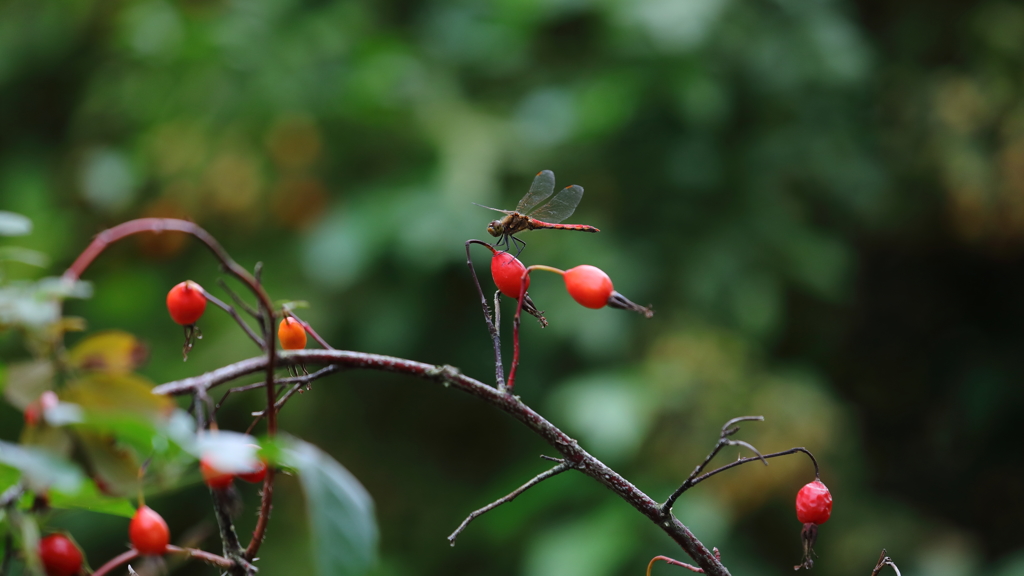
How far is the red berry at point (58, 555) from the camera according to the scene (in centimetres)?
32

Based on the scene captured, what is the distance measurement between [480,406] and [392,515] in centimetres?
39

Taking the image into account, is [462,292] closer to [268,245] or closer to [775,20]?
[268,245]

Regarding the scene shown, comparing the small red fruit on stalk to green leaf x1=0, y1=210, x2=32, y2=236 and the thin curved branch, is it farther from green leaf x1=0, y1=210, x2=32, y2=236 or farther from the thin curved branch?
green leaf x1=0, y1=210, x2=32, y2=236

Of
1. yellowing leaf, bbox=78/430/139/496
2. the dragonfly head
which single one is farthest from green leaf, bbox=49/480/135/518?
the dragonfly head

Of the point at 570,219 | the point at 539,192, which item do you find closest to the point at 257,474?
the point at 539,192

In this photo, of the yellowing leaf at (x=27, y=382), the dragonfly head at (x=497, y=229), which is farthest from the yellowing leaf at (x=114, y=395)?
the dragonfly head at (x=497, y=229)

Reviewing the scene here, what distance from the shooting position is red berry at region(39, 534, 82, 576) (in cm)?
32

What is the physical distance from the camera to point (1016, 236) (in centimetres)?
212

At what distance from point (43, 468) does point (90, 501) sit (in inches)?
3.7

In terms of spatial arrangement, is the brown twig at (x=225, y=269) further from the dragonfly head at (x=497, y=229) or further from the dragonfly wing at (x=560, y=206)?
the dragonfly wing at (x=560, y=206)

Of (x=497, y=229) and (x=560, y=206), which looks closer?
(x=497, y=229)

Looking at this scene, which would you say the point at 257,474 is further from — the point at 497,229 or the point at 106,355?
the point at 497,229

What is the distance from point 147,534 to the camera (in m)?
0.33

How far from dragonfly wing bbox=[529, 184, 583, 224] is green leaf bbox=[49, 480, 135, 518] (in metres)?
0.51
